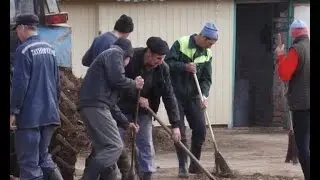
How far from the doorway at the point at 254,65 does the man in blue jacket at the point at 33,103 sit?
8481mm

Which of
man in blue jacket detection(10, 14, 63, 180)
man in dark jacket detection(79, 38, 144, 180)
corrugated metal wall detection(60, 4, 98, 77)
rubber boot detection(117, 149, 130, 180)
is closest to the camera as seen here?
man in blue jacket detection(10, 14, 63, 180)

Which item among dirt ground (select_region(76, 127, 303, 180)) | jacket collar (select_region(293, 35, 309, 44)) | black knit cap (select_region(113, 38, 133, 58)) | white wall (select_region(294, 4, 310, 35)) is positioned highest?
white wall (select_region(294, 4, 310, 35))

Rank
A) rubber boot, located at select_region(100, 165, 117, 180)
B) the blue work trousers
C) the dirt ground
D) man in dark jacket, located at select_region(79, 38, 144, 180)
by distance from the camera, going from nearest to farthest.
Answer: man in dark jacket, located at select_region(79, 38, 144, 180) < rubber boot, located at select_region(100, 165, 117, 180) < the blue work trousers < the dirt ground

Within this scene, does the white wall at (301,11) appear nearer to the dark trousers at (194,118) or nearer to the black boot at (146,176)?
the dark trousers at (194,118)

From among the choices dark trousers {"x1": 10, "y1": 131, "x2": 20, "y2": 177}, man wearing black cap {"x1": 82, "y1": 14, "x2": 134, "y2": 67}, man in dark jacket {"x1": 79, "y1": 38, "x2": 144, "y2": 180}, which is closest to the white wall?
man wearing black cap {"x1": 82, "y1": 14, "x2": 134, "y2": 67}

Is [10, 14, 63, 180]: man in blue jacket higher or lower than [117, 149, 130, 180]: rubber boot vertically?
higher

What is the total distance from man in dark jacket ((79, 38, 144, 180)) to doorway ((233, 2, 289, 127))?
8.07 metres

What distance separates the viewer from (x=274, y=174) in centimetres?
962

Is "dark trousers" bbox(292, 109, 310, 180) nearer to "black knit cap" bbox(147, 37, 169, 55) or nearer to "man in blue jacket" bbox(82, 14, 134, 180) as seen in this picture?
"black knit cap" bbox(147, 37, 169, 55)

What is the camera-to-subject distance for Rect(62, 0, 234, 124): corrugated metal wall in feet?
47.0

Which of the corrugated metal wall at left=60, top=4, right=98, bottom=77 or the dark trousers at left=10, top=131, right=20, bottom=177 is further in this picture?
the corrugated metal wall at left=60, top=4, right=98, bottom=77

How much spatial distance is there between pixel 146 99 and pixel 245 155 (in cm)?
388

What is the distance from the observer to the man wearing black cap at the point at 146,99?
8.12 m
